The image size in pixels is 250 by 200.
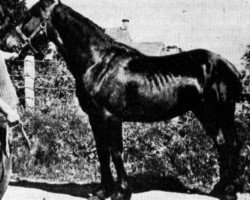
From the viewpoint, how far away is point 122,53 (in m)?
5.61

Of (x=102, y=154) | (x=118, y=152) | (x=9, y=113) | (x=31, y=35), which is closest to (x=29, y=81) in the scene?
(x=31, y=35)

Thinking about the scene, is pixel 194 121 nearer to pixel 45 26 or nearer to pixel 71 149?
pixel 71 149

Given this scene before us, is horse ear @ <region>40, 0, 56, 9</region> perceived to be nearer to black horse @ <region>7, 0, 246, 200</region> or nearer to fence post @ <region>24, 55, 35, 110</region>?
black horse @ <region>7, 0, 246, 200</region>

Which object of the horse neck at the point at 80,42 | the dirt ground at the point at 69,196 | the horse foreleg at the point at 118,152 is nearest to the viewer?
the horse foreleg at the point at 118,152

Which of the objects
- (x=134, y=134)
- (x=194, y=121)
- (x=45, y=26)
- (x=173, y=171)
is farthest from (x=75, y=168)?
(x=45, y=26)

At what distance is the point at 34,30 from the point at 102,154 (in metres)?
2.01

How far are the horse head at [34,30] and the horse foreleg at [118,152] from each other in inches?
56.8

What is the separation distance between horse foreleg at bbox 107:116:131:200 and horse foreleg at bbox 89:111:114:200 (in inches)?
5.6

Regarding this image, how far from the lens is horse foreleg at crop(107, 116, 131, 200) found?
531 cm

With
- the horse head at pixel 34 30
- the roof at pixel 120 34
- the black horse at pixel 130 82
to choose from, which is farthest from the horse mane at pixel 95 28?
the roof at pixel 120 34

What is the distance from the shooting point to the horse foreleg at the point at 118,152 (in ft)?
17.4

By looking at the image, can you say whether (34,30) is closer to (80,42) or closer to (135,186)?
(80,42)

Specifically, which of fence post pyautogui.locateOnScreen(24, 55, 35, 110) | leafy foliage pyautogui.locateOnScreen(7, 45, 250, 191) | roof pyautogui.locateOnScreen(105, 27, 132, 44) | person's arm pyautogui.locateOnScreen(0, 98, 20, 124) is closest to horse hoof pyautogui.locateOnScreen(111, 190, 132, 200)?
leafy foliage pyautogui.locateOnScreen(7, 45, 250, 191)

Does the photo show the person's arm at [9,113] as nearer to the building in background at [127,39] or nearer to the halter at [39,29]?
the halter at [39,29]
